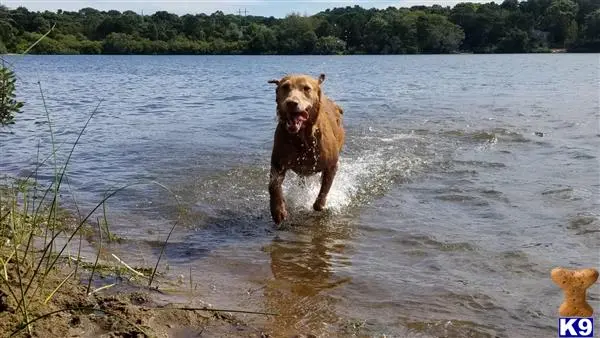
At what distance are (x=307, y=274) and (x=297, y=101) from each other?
191 centimetres

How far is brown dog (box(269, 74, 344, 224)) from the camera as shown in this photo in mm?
6203

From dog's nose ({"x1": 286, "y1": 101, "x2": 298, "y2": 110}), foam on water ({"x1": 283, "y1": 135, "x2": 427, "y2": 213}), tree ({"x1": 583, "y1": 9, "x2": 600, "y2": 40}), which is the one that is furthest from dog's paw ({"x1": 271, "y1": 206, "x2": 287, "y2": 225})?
tree ({"x1": 583, "y1": 9, "x2": 600, "y2": 40})

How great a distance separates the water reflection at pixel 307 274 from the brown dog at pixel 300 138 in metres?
0.49

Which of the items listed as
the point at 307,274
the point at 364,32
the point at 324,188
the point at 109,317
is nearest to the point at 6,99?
the point at 109,317

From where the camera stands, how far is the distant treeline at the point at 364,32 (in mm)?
91125

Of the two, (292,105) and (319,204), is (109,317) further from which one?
(319,204)

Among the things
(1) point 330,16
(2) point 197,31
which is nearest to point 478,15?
(1) point 330,16

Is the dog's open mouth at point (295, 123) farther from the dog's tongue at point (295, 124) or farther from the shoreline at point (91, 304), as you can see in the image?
the shoreline at point (91, 304)

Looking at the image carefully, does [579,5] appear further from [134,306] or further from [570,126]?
[134,306]

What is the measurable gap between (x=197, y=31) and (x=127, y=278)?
372ft

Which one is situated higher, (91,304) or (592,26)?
(592,26)

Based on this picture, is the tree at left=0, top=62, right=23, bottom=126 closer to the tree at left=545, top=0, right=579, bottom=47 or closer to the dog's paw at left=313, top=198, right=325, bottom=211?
the dog's paw at left=313, top=198, right=325, bottom=211

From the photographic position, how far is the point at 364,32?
330ft

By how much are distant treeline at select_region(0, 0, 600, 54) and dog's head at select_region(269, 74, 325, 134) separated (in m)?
87.4
